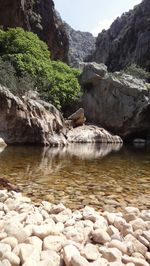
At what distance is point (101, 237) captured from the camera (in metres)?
5.41

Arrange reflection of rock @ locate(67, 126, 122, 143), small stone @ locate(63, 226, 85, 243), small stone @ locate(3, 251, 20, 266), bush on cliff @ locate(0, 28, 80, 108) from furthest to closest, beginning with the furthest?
1. bush on cliff @ locate(0, 28, 80, 108)
2. reflection of rock @ locate(67, 126, 122, 143)
3. small stone @ locate(63, 226, 85, 243)
4. small stone @ locate(3, 251, 20, 266)

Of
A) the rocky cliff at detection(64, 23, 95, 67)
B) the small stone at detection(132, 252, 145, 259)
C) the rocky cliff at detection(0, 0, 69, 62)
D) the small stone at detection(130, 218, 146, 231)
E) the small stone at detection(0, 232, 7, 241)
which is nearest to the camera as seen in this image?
the small stone at detection(132, 252, 145, 259)

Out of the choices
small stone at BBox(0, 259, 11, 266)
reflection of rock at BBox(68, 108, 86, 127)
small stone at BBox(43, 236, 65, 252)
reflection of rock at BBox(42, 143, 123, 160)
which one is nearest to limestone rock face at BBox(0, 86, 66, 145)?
reflection of rock at BBox(42, 143, 123, 160)

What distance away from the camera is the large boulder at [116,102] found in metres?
43.2

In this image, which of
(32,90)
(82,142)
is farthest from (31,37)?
(82,142)

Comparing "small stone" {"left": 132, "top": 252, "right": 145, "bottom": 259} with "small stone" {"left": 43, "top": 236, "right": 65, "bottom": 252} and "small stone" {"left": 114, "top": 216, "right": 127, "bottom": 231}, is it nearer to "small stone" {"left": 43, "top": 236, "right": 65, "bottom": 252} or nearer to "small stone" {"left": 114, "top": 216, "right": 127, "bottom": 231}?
"small stone" {"left": 114, "top": 216, "right": 127, "bottom": 231}

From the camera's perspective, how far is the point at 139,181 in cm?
1220

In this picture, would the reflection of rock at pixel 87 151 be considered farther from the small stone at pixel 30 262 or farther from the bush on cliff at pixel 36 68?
the small stone at pixel 30 262

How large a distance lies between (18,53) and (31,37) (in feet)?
17.1

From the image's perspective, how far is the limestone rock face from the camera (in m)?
26.3

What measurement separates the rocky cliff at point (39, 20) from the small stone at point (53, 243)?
147 feet

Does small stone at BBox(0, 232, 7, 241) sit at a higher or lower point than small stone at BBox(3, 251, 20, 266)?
higher

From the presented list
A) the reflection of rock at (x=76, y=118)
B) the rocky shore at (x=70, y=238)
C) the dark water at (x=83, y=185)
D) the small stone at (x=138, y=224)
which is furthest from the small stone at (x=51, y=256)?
the reflection of rock at (x=76, y=118)

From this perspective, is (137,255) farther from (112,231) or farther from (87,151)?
(87,151)
